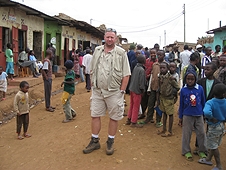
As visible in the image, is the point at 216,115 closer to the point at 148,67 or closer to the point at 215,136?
the point at 215,136

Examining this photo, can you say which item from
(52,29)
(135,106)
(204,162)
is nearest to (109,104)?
(135,106)

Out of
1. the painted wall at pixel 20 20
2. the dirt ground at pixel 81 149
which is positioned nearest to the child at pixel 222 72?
the dirt ground at pixel 81 149

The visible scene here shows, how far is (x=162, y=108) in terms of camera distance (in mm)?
→ 5250

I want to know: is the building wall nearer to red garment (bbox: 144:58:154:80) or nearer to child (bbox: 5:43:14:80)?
child (bbox: 5:43:14:80)

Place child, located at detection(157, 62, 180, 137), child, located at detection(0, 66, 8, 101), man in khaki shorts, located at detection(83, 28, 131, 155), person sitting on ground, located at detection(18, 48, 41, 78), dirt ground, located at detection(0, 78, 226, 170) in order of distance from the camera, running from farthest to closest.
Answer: person sitting on ground, located at detection(18, 48, 41, 78) < child, located at detection(0, 66, 8, 101) < child, located at detection(157, 62, 180, 137) < man in khaki shorts, located at detection(83, 28, 131, 155) < dirt ground, located at detection(0, 78, 226, 170)

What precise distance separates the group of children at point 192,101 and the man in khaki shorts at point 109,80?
3.41ft

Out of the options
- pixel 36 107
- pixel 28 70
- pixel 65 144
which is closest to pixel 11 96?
pixel 36 107

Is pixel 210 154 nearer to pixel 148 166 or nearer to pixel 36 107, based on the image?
pixel 148 166

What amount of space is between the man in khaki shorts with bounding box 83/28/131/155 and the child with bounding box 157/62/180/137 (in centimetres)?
125

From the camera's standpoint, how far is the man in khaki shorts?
411 cm

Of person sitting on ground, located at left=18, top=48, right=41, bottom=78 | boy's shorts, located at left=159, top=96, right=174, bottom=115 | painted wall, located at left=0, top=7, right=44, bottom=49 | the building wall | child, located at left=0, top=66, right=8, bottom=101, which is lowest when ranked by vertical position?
boy's shorts, located at left=159, top=96, right=174, bottom=115

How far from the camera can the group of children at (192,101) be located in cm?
373

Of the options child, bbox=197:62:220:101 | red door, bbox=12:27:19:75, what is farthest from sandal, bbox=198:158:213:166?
red door, bbox=12:27:19:75

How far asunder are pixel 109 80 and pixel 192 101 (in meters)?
1.37
